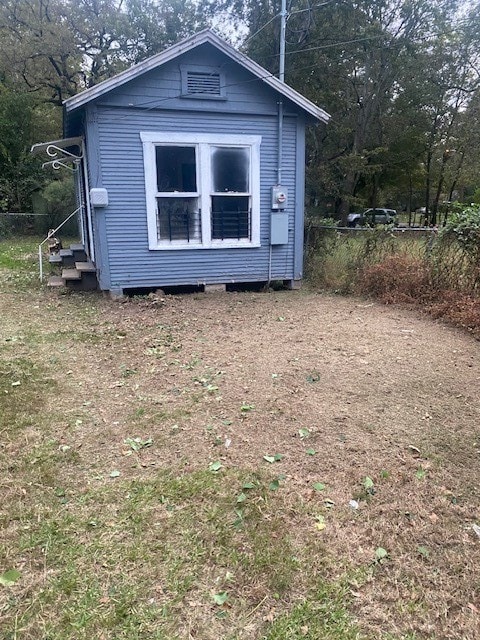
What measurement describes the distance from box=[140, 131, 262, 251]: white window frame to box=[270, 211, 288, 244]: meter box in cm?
25

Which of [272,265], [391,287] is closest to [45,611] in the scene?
[391,287]

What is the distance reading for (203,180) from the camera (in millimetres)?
7438

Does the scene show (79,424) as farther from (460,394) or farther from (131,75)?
(131,75)

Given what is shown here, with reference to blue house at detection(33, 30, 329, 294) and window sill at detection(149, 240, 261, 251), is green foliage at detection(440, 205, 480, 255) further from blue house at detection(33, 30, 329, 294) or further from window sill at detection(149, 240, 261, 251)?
window sill at detection(149, 240, 261, 251)

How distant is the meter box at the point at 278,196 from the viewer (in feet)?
25.4

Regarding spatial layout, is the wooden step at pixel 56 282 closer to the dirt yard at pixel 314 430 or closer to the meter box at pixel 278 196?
the dirt yard at pixel 314 430

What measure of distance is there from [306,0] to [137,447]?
704 inches

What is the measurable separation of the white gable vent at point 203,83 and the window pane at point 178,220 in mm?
1633

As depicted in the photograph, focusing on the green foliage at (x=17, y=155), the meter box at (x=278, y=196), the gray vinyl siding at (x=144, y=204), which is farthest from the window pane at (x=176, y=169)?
the green foliage at (x=17, y=155)

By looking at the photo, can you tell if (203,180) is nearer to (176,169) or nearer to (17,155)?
(176,169)

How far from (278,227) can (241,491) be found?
600 cm

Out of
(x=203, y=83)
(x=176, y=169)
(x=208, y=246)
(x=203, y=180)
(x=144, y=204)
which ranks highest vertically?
(x=203, y=83)

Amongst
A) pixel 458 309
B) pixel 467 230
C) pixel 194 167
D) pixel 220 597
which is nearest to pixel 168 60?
pixel 194 167

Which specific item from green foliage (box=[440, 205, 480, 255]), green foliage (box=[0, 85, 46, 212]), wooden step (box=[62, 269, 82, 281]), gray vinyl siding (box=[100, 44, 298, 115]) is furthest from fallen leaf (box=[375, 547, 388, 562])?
green foliage (box=[0, 85, 46, 212])
